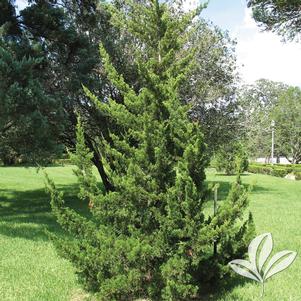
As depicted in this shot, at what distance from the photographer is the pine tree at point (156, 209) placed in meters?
4.87

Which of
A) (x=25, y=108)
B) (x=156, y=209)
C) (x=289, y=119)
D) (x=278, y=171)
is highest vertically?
(x=289, y=119)

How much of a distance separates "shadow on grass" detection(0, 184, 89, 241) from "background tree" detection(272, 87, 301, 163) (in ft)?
152

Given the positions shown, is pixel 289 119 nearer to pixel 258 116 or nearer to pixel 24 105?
pixel 258 116

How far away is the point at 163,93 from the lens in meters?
5.41

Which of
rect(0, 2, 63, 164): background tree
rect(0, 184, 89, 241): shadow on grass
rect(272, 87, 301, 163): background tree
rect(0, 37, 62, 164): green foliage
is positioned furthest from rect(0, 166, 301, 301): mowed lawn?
rect(272, 87, 301, 163): background tree

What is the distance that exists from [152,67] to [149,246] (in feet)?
7.97

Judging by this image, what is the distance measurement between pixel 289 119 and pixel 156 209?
59.6 meters

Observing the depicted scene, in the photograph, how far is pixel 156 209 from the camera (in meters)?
5.19

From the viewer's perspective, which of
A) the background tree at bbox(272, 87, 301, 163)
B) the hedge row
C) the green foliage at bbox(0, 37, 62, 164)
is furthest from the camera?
the background tree at bbox(272, 87, 301, 163)

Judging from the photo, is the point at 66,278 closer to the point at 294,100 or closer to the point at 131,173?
the point at 131,173

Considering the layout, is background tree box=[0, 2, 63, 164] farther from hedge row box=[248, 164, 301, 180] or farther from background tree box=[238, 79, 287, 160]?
hedge row box=[248, 164, 301, 180]

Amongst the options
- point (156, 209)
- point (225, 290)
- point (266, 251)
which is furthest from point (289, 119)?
point (266, 251)

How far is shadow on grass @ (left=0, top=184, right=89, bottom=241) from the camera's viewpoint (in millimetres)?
10602

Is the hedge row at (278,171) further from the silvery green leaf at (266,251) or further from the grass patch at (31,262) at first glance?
the silvery green leaf at (266,251)
